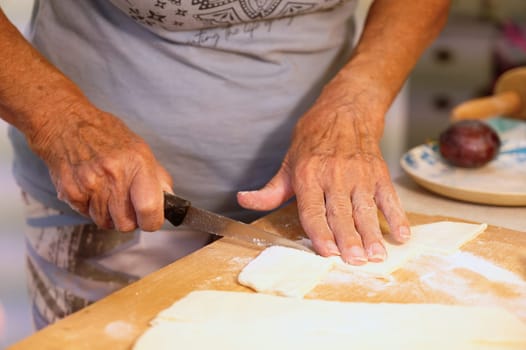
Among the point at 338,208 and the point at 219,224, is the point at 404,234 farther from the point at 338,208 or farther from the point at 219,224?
the point at 219,224

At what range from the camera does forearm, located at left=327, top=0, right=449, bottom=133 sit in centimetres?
140

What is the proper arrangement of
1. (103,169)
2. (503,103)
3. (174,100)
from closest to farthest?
(103,169)
(174,100)
(503,103)

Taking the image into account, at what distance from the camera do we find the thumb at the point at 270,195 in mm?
1238

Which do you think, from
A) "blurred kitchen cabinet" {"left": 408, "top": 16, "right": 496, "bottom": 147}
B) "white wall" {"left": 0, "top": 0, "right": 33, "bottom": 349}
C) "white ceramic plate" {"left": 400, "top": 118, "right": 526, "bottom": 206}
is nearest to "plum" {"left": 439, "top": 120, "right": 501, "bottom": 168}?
"white ceramic plate" {"left": 400, "top": 118, "right": 526, "bottom": 206}

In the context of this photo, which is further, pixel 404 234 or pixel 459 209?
pixel 459 209

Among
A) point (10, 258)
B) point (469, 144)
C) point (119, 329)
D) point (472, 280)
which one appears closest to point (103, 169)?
point (119, 329)

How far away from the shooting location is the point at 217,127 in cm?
140

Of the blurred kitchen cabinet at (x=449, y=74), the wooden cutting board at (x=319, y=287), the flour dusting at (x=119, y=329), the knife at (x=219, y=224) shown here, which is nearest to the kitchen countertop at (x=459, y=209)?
the wooden cutting board at (x=319, y=287)

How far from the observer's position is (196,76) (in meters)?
1.38

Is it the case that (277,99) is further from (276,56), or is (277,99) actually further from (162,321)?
(162,321)

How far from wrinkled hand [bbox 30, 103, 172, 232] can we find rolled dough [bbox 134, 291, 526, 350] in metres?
0.21

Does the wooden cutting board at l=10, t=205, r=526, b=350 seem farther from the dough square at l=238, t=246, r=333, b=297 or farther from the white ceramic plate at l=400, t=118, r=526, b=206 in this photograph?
the white ceramic plate at l=400, t=118, r=526, b=206

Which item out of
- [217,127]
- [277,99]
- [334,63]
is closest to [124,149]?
[217,127]

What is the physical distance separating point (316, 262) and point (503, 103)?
985 mm
